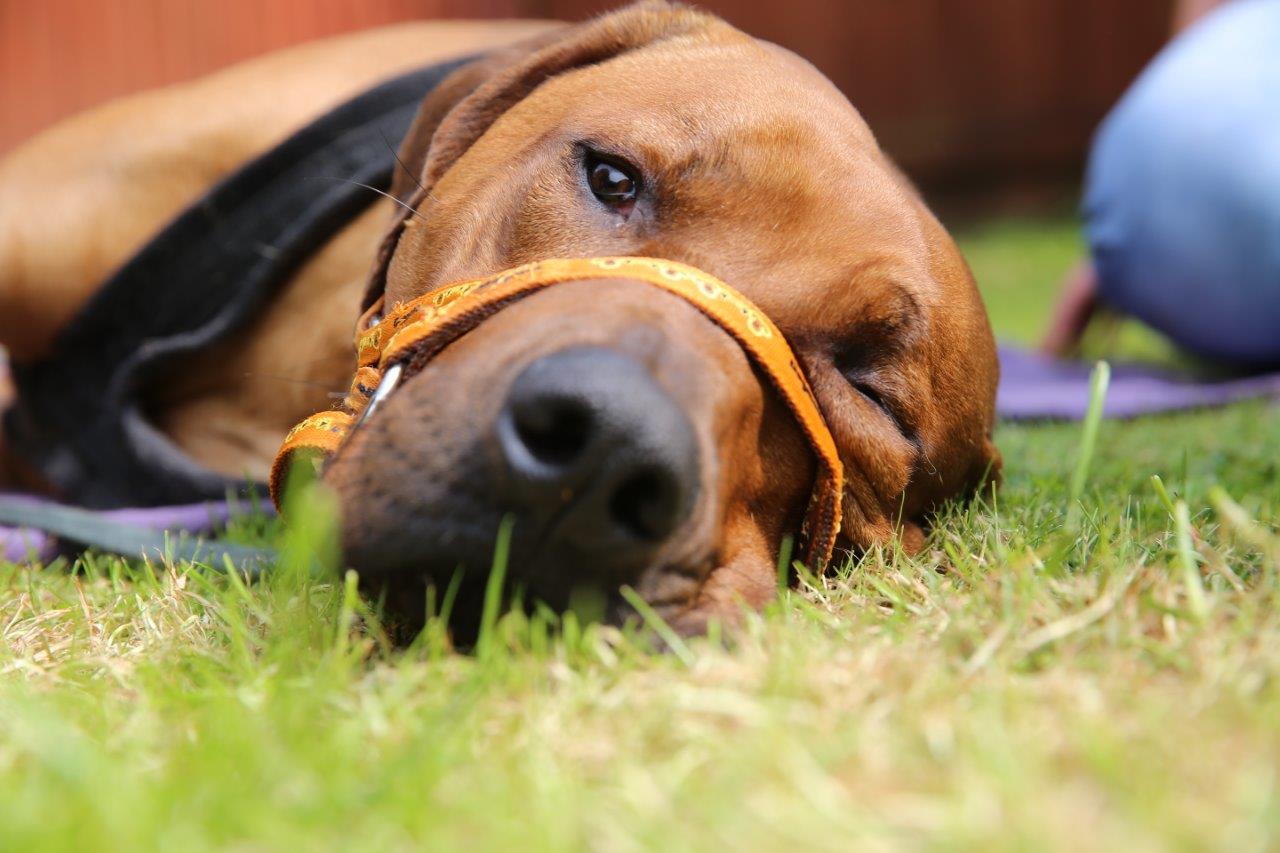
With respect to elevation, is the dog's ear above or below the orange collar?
above

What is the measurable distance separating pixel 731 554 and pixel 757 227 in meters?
0.49

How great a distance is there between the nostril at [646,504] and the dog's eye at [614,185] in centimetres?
61

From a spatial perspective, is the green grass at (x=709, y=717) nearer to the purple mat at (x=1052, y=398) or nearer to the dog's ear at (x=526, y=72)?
the purple mat at (x=1052, y=398)

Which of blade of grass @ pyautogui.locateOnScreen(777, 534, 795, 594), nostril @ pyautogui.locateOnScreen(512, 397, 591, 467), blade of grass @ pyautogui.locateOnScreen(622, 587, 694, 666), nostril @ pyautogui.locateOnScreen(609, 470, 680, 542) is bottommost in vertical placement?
blade of grass @ pyautogui.locateOnScreen(777, 534, 795, 594)

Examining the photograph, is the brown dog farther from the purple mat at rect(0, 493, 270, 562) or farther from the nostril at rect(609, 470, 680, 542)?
the purple mat at rect(0, 493, 270, 562)

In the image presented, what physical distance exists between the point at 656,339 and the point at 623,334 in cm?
5

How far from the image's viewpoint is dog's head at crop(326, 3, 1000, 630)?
4.48 feet

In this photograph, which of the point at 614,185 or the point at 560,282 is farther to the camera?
the point at 614,185

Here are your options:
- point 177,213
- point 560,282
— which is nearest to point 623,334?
point 560,282

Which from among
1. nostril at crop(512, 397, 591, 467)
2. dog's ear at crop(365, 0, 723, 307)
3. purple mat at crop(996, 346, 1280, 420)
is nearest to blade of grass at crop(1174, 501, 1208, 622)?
nostril at crop(512, 397, 591, 467)

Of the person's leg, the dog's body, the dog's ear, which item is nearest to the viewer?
the dog's ear

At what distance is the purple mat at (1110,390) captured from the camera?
3.86 metres

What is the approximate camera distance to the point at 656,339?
59.3 inches

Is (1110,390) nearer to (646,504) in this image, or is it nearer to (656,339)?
(656,339)
